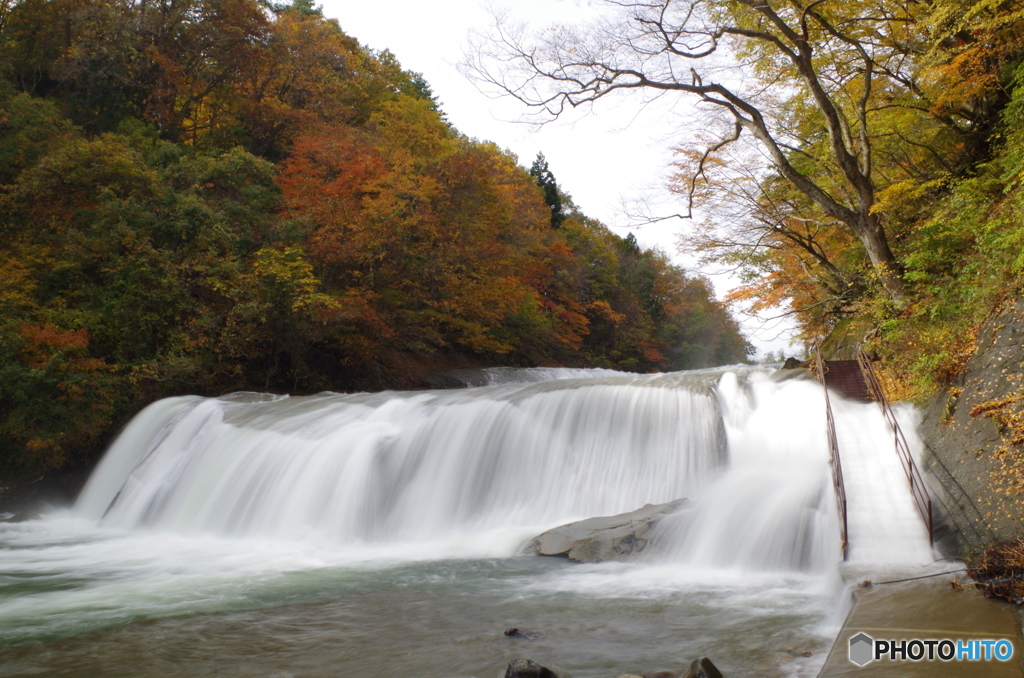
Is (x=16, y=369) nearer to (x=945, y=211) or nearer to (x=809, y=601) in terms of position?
(x=809, y=601)

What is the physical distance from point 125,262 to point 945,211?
49.8 feet

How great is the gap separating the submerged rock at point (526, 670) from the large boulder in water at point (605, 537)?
3180mm

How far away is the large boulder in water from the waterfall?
29cm

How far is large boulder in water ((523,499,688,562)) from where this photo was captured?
21.9 ft

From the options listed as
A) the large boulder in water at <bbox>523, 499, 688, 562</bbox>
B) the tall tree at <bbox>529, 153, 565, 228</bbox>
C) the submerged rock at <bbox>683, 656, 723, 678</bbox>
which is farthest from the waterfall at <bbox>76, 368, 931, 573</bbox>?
the tall tree at <bbox>529, 153, 565, 228</bbox>

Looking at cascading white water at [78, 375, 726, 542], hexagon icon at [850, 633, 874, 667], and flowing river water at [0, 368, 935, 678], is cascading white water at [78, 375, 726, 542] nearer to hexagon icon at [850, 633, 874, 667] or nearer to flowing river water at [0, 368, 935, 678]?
flowing river water at [0, 368, 935, 678]

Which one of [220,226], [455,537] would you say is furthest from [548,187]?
[455,537]

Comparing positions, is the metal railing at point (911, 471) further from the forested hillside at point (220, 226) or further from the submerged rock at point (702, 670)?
the forested hillside at point (220, 226)

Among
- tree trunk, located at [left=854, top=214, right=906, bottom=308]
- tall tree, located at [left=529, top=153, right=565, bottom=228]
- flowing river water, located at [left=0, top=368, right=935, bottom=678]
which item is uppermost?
tall tree, located at [left=529, top=153, right=565, bottom=228]

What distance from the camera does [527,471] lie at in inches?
359

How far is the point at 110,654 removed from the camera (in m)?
4.36

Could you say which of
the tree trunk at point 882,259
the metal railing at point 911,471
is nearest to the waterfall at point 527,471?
the metal railing at point 911,471

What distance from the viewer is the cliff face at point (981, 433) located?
4.98 metres

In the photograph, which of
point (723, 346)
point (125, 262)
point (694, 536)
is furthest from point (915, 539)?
point (723, 346)
